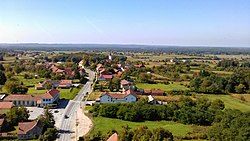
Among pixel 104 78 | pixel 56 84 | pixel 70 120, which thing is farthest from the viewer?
pixel 104 78

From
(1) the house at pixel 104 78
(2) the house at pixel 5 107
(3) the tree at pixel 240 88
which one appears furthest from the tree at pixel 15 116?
(3) the tree at pixel 240 88

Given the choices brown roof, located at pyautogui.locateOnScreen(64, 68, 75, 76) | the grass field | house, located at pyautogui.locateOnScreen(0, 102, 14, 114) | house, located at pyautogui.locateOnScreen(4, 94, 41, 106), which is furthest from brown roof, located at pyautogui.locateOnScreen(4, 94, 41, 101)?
brown roof, located at pyautogui.locateOnScreen(64, 68, 75, 76)

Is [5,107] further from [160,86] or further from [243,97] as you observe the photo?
[243,97]

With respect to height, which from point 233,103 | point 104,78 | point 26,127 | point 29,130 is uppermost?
point 26,127

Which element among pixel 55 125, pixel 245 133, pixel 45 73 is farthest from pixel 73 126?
pixel 45 73

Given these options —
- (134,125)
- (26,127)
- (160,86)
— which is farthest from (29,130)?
(160,86)

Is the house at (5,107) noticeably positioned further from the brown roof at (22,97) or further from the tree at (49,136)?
the tree at (49,136)
